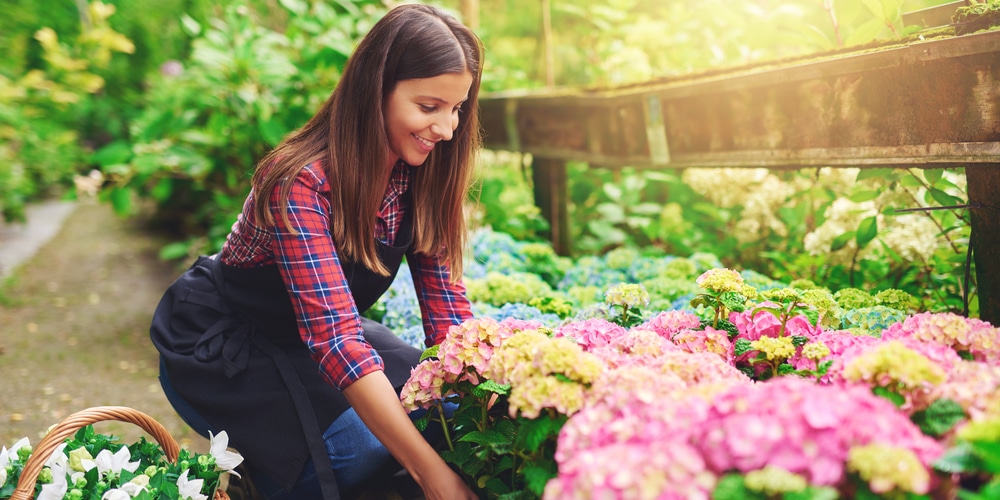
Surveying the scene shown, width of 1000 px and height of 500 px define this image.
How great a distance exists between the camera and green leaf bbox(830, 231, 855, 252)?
233cm

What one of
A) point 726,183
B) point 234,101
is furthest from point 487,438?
point 234,101

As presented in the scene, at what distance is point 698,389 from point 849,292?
3.22 feet

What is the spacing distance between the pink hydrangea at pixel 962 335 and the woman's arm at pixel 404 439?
83cm

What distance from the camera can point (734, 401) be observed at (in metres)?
0.90

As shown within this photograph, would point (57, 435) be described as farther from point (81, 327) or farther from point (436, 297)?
point (81, 327)

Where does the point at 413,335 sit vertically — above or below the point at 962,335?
below

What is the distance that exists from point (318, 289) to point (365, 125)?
1.30ft

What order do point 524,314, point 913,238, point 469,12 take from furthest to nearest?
point 469,12
point 913,238
point 524,314

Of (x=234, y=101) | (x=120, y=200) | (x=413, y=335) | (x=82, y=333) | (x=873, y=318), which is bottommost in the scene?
(x=82, y=333)

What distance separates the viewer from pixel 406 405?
54.7 inches

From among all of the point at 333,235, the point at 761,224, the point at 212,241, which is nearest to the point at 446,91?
the point at 333,235

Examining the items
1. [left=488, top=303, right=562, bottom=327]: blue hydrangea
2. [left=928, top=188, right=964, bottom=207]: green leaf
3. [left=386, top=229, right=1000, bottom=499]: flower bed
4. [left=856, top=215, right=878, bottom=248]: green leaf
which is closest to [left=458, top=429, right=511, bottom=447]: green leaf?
[left=386, top=229, right=1000, bottom=499]: flower bed

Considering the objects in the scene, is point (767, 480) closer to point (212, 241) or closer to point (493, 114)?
point (493, 114)

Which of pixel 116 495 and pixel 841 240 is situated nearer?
pixel 116 495
